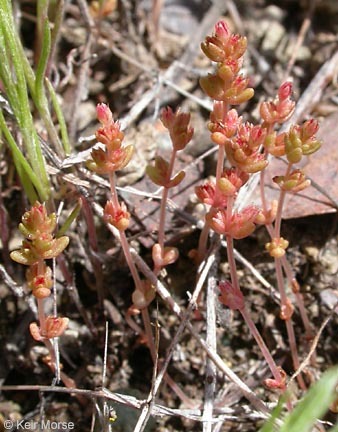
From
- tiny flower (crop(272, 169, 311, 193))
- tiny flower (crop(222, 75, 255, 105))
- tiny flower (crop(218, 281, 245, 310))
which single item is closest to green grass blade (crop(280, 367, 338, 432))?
tiny flower (crop(218, 281, 245, 310))

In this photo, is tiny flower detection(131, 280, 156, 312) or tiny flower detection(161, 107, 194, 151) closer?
tiny flower detection(161, 107, 194, 151)

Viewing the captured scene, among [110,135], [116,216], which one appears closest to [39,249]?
[116,216]

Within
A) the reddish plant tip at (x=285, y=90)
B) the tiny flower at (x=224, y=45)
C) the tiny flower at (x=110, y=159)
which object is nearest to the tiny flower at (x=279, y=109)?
the reddish plant tip at (x=285, y=90)

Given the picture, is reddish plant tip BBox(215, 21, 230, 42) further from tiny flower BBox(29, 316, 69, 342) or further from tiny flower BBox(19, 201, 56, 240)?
tiny flower BBox(29, 316, 69, 342)

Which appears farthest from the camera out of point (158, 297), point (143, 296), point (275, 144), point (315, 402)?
point (158, 297)

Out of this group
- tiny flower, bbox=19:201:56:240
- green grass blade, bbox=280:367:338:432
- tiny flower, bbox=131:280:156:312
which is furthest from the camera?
tiny flower, bbox=131:280:156:312

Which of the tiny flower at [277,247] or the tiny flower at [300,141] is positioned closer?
the tiny flower at [300,141]

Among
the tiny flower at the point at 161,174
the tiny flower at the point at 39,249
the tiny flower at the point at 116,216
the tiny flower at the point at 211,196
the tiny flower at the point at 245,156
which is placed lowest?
the tiny flower at the point at 39,249

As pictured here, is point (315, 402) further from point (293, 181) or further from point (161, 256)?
point (161, 256)

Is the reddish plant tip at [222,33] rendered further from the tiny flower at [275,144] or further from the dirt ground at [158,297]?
the dirt ground at [158,297]
